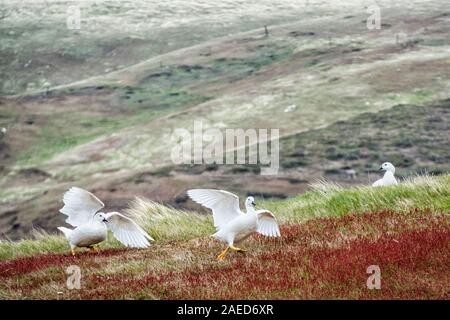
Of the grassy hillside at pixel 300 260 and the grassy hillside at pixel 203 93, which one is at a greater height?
Result: the grassy hillside at pixel 300 260

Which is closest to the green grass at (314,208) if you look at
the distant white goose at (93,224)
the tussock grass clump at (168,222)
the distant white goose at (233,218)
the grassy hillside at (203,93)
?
the tussock grass clump at (168,222)

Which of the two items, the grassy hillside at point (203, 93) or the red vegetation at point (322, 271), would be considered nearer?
the red vegetation at point (322, 271)

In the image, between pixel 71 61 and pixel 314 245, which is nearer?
pixel 314 245

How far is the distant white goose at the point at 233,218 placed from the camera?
47.0 feet

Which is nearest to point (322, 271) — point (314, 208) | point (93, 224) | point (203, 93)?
point (93, 224)

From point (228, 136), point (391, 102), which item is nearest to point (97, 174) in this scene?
point (228, 136)

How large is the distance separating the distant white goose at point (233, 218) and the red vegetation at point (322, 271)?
12.5 inches

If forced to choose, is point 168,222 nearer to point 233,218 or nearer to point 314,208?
point 314,208

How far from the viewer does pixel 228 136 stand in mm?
79812

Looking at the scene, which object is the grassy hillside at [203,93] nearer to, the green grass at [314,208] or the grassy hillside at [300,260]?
the green grass at [314,208]

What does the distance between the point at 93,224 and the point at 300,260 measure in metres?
4.89

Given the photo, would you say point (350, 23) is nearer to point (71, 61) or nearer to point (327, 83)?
point (327, 83)

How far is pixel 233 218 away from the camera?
15.0 m

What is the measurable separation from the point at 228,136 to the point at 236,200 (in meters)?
65.0
